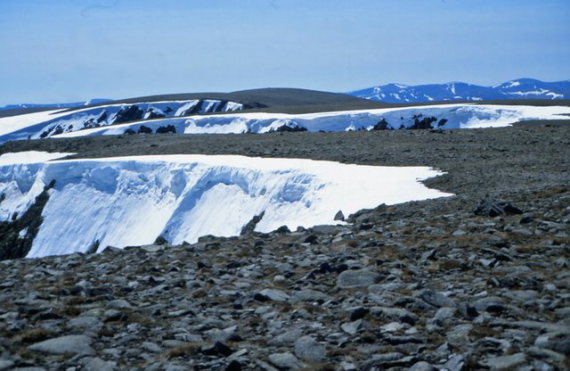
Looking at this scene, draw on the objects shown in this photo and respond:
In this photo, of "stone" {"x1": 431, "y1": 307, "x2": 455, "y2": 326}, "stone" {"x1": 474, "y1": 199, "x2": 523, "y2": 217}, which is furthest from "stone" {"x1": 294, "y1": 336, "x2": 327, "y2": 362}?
"stone" {"x1": 474, "y1": 199, "x2": 523, "y2": 217}

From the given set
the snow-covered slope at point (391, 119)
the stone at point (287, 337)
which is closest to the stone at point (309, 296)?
the stone at point (287, 337)

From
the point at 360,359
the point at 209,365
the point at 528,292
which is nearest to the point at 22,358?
the point at 209,365

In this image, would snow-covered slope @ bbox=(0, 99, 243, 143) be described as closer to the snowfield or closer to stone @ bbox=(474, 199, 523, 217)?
the snowfield

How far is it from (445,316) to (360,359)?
4.38 ft

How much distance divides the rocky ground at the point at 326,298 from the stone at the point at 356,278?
0.03m

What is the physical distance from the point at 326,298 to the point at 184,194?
60.9 ft

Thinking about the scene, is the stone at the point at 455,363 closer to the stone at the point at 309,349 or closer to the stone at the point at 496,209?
the stone at the point at 309,349

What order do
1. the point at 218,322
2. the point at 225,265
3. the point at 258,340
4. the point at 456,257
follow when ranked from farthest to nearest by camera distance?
the point at 225,265
the point at 456,257
the point at 218,322
the point at 258,340

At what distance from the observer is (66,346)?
5801 millimetres

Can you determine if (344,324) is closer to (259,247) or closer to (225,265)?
(225,265)

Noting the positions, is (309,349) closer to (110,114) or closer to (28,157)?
(28,157)

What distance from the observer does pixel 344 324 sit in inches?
247

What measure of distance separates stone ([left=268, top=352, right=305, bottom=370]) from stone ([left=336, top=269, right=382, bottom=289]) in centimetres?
243

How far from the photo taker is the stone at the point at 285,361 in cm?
527
